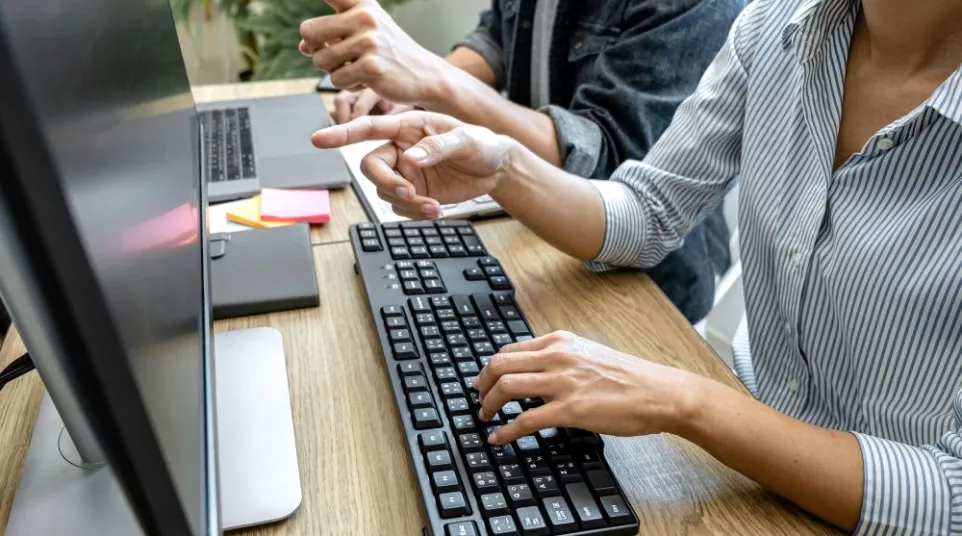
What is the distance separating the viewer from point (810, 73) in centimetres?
73

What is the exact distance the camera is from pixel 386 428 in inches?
22.0

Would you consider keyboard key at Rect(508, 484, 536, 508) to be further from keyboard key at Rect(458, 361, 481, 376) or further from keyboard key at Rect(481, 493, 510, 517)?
keyboard key at Rect(458, 361, 481, 376)

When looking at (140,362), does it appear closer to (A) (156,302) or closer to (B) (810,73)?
(A) (156,302)

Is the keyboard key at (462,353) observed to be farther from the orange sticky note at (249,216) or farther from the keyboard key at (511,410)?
the orange sticky note at (249,216)

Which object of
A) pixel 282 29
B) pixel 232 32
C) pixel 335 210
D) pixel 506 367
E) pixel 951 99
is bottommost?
pixel 232 32

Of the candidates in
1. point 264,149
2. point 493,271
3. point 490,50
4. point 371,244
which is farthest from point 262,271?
point 490,50

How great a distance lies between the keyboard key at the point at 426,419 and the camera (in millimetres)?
531

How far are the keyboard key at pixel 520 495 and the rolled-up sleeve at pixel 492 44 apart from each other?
3.16ft

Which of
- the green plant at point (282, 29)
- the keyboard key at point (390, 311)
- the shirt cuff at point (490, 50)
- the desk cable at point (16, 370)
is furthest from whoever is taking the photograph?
the green plant at point (282, 29)

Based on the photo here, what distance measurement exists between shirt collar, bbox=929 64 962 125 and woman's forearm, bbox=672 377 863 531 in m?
0.26

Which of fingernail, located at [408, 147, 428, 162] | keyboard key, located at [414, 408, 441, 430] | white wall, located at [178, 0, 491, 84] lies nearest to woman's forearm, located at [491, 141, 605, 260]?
fingernail, located at [408, 147, 428, 162]

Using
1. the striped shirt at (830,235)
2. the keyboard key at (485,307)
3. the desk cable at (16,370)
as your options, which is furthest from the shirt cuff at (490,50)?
the desk cable at (16,370)

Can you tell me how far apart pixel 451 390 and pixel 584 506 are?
14 centimetres

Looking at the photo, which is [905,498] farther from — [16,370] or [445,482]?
[16,370]
